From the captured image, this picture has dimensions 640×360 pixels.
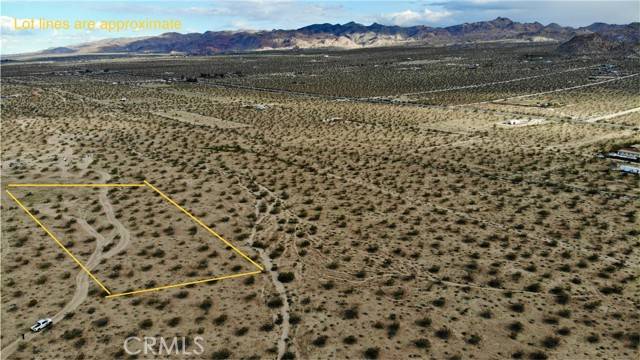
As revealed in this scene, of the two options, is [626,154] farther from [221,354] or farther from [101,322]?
[101,322]

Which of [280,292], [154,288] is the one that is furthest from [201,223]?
[280,292]

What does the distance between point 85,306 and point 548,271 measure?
20.9m

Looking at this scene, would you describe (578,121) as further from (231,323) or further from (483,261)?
(231,323)

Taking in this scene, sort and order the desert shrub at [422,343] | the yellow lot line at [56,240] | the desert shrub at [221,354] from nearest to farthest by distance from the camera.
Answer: the desert shrub at [221,354] < the desert shrub at [422,343] < the yellow lot line at [56,240]

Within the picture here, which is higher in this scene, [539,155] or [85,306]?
[539,155]

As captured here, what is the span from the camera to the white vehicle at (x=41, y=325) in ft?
60.3

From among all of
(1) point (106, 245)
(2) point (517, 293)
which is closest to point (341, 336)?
(2) point (517, 293)

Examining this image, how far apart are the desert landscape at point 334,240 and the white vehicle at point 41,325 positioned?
29 centimetres

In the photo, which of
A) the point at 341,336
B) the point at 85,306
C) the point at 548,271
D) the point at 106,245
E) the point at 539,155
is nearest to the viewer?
the point at 341,336

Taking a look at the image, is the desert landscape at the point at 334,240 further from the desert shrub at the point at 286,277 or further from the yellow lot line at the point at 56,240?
the yellow lot line at the point at 56,240

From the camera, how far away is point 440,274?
22.4 meters

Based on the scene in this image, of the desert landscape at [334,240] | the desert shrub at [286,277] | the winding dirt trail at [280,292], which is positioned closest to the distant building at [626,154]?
the desert landscape at [334,240]

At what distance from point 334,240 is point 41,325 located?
46.8 feet

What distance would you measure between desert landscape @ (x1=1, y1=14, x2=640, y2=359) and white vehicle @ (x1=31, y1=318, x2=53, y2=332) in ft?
0.96
